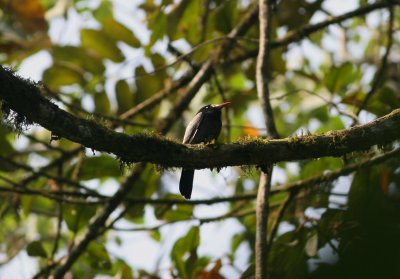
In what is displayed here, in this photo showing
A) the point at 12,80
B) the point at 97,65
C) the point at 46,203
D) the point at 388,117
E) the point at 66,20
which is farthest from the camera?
the point at 46,203

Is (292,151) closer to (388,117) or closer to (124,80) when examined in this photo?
(388,117)

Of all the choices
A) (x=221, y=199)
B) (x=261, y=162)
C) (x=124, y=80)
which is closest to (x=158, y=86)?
(x=124, y=80)

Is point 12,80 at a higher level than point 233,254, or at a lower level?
lower

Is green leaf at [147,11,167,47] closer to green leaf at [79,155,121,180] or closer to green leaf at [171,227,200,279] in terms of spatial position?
green leaf at [79,155,121,180]

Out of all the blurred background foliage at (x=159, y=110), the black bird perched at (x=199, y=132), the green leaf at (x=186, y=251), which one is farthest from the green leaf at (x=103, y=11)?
the green leaf at (x=186, y=251)

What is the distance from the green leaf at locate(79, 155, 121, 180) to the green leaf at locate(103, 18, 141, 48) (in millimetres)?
1246

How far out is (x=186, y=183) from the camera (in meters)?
3.84

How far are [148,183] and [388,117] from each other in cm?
259

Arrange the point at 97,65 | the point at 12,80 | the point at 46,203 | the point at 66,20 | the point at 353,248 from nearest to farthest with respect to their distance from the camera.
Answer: the point at 353,248 → the point at 12,80 → the point at 97,65 → the point at 66,20 → the point at 46,203

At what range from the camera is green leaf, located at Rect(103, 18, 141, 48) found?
509 cm

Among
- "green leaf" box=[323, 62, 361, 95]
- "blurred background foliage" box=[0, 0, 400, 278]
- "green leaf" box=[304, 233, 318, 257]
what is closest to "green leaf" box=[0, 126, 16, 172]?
"blurred background foliage" box=[0, 0, 400, 278]

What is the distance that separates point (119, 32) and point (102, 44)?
20 cm

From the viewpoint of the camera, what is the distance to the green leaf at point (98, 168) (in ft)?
14.6

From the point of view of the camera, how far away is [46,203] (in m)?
7.46
